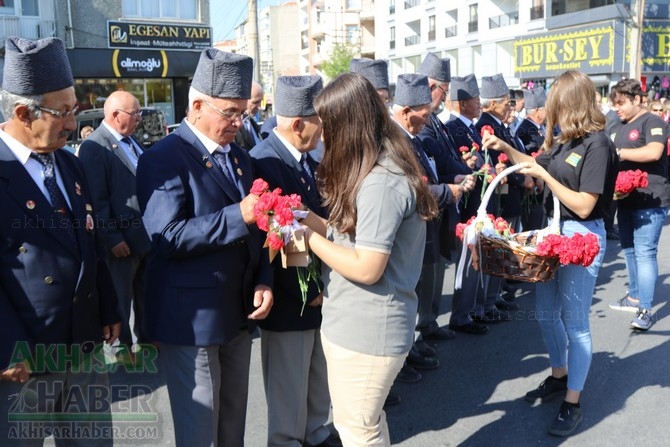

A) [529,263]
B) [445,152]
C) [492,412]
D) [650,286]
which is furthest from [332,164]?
[650,286]

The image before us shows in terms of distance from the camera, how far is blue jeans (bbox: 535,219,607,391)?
3.85 m

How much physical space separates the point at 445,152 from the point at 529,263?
195 cm

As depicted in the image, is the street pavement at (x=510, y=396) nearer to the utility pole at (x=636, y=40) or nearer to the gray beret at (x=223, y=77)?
the gray beret at (x=223, y=77)

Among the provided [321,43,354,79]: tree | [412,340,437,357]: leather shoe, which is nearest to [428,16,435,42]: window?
[321,43,354,79]: tree

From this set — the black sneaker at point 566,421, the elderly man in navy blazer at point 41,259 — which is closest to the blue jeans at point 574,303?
the black sneaker at point 566,421

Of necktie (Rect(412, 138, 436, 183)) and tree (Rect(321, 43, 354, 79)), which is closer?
necktie (Rect(412, 138, 436, 183))

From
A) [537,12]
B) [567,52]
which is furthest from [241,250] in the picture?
[537,12]

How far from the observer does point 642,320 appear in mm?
5527

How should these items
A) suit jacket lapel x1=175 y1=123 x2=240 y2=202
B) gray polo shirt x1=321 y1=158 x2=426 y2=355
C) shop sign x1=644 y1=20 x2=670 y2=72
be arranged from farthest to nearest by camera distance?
shop sign x1=644 y1=20 x2=670 y2=72, suit jacket lapel x1=175 y1=123 x2=240 y2=202, gray polo shirt x1=321 y1=158 x2=426 y2=355

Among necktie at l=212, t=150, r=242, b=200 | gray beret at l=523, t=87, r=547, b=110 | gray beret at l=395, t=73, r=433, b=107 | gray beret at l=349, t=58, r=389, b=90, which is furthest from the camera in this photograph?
gray beret at l=523, t=87, r=547, b=110

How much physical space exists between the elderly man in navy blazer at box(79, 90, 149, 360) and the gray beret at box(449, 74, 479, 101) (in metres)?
2.99

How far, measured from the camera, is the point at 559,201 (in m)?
3.90

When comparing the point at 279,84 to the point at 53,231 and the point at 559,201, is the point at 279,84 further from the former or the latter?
the point at 559,201

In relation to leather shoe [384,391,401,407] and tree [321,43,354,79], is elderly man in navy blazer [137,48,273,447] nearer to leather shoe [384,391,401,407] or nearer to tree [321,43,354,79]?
leather shoe [384,391,401,407]
